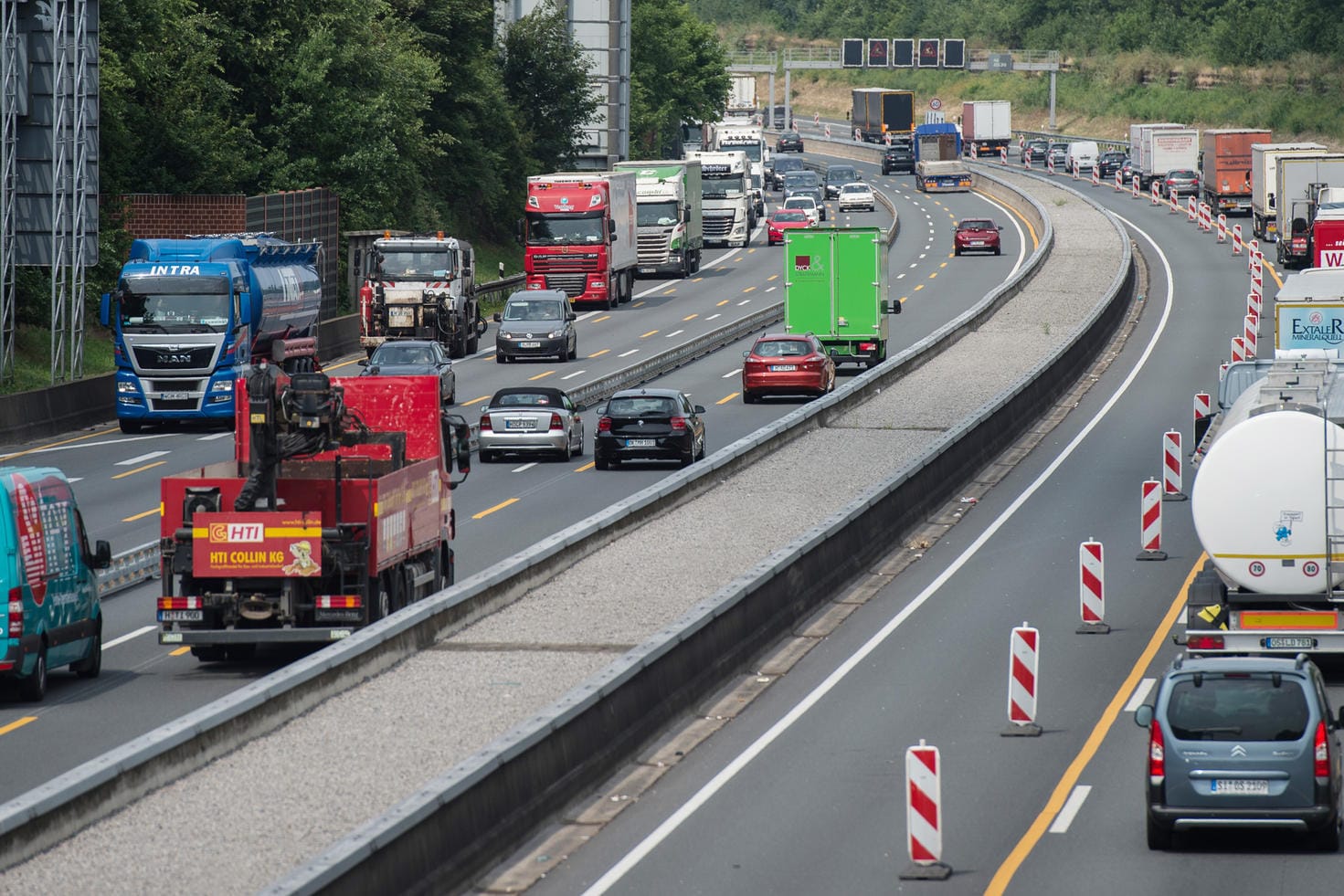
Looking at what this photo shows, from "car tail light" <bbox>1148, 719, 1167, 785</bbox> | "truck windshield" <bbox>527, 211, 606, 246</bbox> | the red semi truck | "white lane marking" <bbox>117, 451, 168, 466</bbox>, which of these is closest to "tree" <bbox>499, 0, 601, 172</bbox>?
the red semi truck

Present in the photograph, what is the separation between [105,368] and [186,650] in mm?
28817

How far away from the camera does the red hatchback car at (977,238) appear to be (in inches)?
3300

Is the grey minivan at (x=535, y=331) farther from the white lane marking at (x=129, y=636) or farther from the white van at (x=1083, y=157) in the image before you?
the white van at (x=1083, y=157)

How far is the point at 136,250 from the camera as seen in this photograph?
43781mm

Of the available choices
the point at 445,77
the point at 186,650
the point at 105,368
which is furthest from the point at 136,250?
the point at 445,77

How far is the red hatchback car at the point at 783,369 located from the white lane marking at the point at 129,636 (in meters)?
23.9

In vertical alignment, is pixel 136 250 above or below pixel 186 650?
above

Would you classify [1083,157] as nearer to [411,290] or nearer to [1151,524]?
[411,290]

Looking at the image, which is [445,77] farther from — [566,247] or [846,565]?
[846,565]

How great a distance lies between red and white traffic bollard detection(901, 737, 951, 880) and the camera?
1377 centimetres

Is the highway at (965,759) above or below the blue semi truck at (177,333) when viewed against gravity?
below

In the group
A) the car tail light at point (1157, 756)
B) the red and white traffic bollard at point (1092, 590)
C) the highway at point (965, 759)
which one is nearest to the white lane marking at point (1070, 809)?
the highway at point (965, 759)

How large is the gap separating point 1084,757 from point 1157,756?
9.75ft

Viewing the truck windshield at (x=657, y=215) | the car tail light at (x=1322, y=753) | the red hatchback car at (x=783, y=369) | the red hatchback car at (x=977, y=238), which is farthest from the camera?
the red hatchback car at (x=977, y=238)
